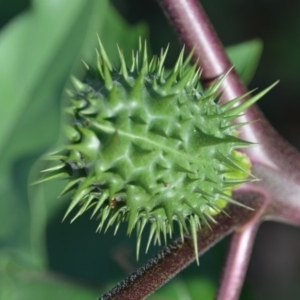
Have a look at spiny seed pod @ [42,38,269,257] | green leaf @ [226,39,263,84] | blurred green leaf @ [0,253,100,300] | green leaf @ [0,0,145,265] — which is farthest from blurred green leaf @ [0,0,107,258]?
spiny seed pod @ [42,38,269,257]

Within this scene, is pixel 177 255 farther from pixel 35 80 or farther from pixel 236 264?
pixel 35 80

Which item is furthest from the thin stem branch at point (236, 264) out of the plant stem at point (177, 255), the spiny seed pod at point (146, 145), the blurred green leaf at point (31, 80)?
the blurred green leaf at point (31, 80)

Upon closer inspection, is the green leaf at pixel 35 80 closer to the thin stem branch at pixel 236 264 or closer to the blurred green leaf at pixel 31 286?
the blurred green leaf at pixel 31 286

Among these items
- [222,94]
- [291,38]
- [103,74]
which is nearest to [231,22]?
[291,38]

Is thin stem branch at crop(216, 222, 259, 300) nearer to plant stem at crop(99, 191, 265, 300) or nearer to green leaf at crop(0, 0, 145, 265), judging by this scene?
plant stem at crop(99, 191, 265, 300)

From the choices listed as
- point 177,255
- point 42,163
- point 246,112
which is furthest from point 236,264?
point 42,163

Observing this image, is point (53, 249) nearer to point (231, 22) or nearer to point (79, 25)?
point (79, 25)
